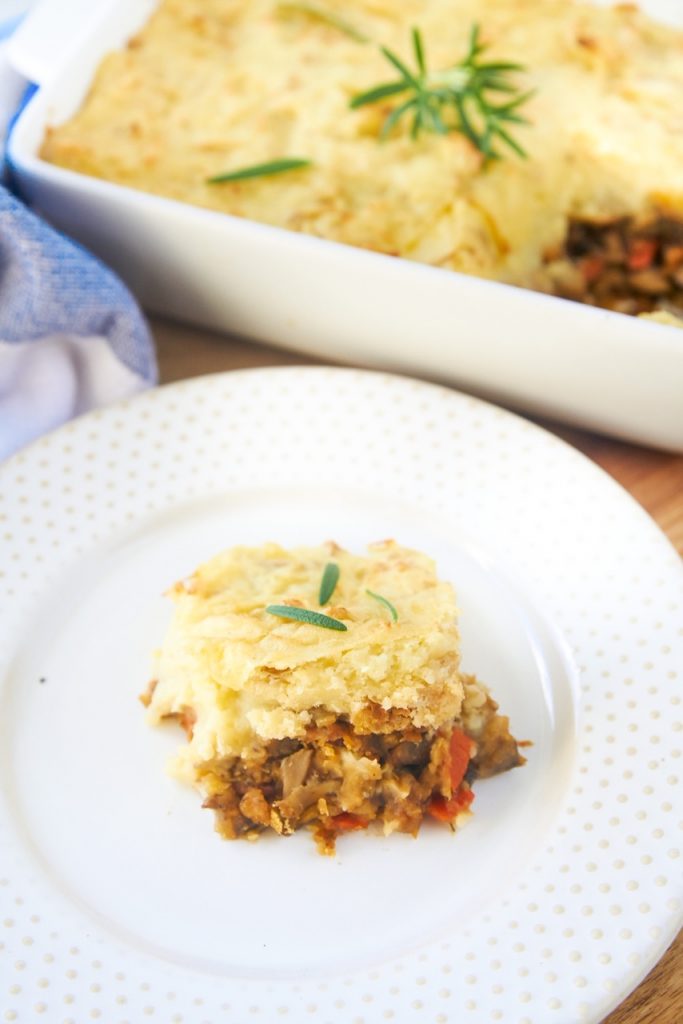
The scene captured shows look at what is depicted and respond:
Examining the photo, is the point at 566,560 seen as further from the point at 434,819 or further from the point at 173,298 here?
the point at 173,298

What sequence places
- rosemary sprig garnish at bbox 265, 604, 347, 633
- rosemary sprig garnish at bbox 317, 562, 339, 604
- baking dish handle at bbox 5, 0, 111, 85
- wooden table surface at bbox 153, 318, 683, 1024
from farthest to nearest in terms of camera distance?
baking dish handle at bbox 5, 0, 111, 85, rosemary sprig garnish at bbox 317, 562, 339, 604, rosemary sprig garnish at bbox 265, 604, 347, 633, wooden table surface at bbox 153, 318, 683, 1024

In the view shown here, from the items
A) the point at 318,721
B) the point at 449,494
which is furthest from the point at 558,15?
the point at 318,721

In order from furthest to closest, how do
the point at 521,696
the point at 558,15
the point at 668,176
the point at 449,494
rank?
1. the point at 558,15
2. the point at 668,176
3. the point at 449,494
4. the point at 521,696

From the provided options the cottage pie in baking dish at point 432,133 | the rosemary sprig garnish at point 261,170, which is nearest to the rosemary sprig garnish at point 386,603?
the cottage pie in baking dish at point 432,133

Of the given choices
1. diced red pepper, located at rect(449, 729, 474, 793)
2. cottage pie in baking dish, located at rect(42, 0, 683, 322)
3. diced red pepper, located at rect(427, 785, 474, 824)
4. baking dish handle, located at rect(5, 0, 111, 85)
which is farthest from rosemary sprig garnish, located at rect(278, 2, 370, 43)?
diced red pepper, located at rect(427, 785, 474, 824)

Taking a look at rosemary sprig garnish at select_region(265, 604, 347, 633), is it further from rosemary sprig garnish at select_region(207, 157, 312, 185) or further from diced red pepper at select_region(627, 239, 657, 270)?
diced red pepper at select_region(627, 239, 657, 270)

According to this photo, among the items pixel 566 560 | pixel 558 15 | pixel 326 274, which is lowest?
pixel 566 560
